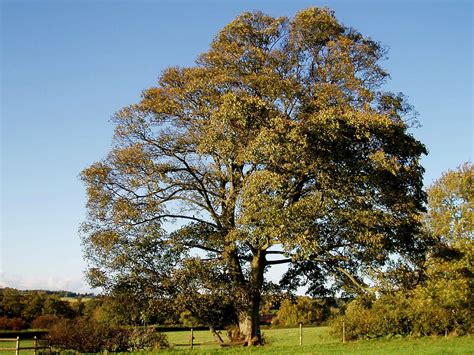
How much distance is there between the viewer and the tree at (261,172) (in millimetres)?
19141

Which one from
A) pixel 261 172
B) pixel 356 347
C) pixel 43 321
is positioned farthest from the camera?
pixel 43 321

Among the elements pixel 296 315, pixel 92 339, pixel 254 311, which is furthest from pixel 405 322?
pixel 92 339

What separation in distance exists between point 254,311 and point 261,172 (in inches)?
280

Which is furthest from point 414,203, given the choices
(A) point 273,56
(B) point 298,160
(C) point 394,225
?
(A) point 273,56

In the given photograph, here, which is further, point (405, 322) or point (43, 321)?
point (43, 321)

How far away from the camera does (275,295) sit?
23.1 meters

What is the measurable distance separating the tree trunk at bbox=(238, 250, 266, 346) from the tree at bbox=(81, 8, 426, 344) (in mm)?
49

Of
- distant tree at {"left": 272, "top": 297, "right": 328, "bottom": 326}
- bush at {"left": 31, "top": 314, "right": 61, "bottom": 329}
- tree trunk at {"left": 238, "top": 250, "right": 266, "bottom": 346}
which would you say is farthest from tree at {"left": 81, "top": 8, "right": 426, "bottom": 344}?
distant tree at {"left": 272, "top": 297, "right": 328, "bottom": 326}

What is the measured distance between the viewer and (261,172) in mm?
18875

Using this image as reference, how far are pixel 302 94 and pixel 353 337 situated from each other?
23.3 m

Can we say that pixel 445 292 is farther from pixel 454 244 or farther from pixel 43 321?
pixel 43 321

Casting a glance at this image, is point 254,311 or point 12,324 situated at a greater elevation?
point 254,311

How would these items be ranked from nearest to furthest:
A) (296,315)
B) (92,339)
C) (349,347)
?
1. (92,339)
2. (349,347)
3. (296,315)

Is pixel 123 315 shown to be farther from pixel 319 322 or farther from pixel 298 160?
pixel 319 322
